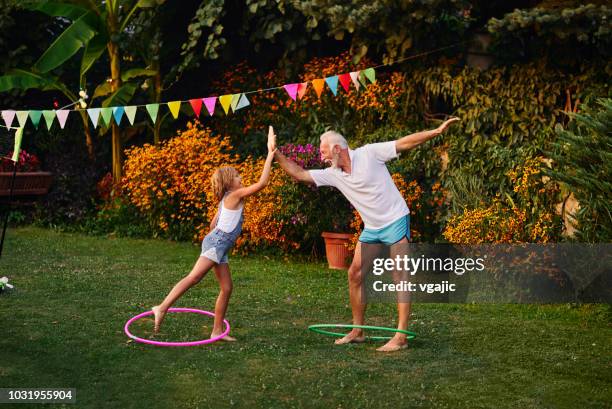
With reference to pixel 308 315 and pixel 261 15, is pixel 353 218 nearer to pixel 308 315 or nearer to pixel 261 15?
pixel 308 315

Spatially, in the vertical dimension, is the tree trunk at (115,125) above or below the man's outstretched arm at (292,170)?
above

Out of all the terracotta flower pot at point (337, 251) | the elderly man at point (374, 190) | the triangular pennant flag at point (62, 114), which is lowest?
the terracotta flower pot at point (337, 251)

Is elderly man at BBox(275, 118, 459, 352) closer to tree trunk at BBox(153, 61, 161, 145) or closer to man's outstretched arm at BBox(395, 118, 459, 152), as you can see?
man's outstretched arm at BBox(395, 118, 459, 152)

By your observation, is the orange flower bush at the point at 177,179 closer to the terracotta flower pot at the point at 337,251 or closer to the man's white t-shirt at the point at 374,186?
the terracotta flower pot at the point at 337,251

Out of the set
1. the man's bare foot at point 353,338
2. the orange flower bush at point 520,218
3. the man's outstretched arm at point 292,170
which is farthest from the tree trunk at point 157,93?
the man's bare foot at point 353,338

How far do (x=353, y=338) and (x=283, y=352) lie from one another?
645mm

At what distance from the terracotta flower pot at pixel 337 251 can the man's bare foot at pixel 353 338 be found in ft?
11.7

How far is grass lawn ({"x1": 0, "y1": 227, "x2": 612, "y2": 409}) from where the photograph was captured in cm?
564

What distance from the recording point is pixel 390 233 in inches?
267

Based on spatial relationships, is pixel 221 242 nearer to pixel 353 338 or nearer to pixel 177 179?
pixel 353 338

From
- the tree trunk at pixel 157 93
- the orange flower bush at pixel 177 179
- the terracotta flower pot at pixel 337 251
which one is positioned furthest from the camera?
the tree trunk at pixel 157 93

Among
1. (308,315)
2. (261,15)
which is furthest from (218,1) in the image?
(308,315)

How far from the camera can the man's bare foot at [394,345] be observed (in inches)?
267

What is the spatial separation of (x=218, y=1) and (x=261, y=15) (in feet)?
2.63
